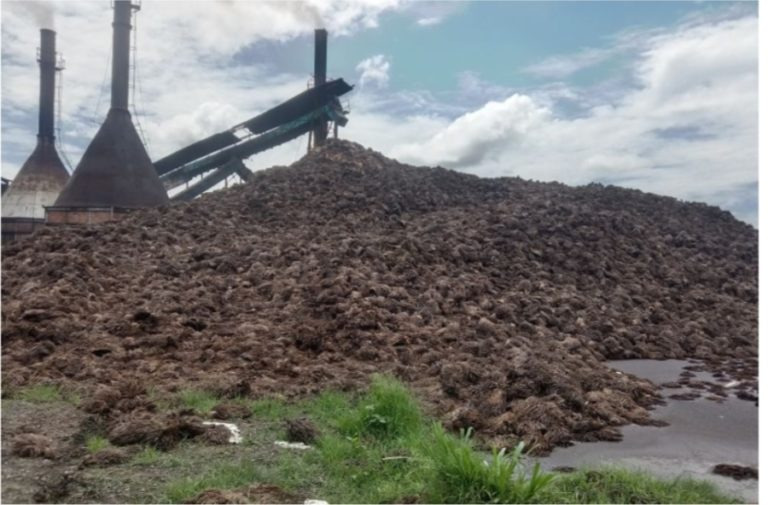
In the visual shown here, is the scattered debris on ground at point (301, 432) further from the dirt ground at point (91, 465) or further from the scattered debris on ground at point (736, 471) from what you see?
the scattered debris on ground at point (736, 471)

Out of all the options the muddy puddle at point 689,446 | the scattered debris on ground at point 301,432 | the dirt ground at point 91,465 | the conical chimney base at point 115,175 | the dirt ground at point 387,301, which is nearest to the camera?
the dirt ground at point 91,465

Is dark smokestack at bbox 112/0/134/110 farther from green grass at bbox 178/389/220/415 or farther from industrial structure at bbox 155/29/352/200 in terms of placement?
green grass at bbox 178/389/220/415

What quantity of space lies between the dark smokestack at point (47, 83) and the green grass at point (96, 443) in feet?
62.6

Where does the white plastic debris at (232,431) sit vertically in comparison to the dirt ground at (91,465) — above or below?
above

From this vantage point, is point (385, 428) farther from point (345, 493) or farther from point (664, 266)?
point (664, 266)

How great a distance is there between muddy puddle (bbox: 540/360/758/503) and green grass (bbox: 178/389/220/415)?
2076 mm

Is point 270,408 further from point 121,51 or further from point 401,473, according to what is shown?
point 121,51

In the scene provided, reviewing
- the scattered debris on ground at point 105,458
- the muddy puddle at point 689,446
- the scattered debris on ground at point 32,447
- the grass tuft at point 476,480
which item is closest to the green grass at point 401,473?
the grass tuft at point 476,480

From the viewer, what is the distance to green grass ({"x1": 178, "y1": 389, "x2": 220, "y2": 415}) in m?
4.23

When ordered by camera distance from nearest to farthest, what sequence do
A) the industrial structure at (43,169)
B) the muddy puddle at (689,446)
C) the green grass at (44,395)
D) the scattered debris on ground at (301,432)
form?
the muddy puddle at (689,446), the scattered debris on ground at (301,432), the green grass at (44,395), the industrial structure at (43,169)

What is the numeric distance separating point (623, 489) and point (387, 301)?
3.98 m

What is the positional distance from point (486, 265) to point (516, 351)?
133 inches

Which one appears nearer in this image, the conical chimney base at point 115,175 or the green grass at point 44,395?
the green grass at point 44,395

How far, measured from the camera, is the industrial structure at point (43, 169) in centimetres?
1938
